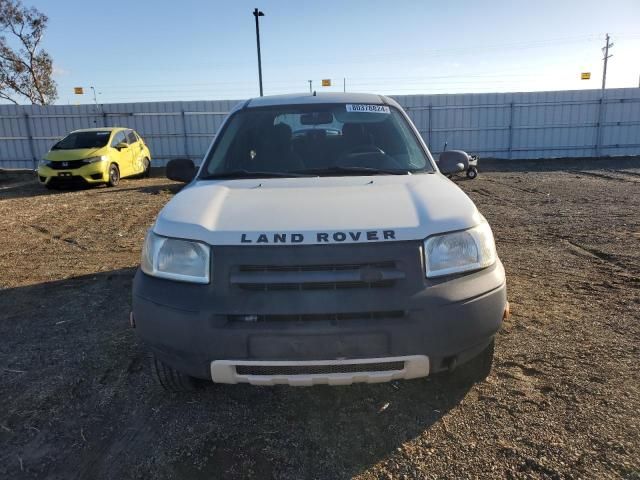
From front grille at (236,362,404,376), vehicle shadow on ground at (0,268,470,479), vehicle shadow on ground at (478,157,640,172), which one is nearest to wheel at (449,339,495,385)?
vehicle shadow on ground at (0,268,470,479)

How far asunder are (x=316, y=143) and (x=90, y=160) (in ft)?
35.5

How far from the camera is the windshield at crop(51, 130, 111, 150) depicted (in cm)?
1298

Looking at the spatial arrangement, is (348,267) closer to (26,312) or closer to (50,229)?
(26,312)

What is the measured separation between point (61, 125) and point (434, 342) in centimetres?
2046

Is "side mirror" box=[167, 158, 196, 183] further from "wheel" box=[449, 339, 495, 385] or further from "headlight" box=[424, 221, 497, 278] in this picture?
"wheel" box=[449, 339, 495, 385]

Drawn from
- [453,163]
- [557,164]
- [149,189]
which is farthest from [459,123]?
[453,163]

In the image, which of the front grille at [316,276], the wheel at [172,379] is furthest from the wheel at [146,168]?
the front grille at [316,276]

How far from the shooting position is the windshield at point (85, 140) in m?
13.0

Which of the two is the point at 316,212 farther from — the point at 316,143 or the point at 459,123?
the point at 459,123

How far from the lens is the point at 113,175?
13.0 m

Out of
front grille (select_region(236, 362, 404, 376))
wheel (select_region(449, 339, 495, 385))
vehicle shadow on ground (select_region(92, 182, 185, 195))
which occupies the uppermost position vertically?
front grille (select_region(236, 362, 404, 376))

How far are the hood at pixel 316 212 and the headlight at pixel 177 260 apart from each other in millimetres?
51

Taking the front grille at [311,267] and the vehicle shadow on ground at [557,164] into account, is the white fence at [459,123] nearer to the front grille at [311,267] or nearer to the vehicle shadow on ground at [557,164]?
the vehicle shadow on ground at [557,164]

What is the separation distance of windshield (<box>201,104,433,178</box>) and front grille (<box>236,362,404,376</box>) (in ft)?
4.69
